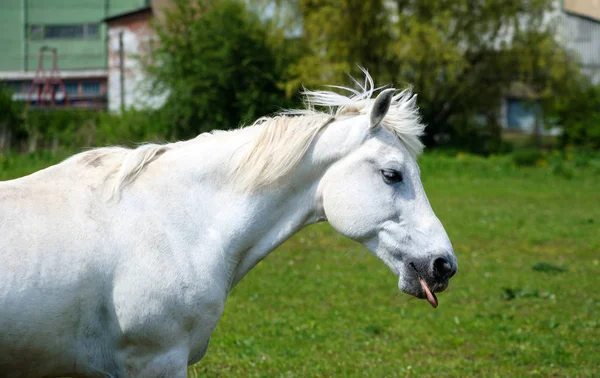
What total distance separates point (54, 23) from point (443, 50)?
26.6m

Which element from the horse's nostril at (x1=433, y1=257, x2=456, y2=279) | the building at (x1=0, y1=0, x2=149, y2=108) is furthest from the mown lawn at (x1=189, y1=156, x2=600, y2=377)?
the building at (x1=0, y1=0, x2=149, y2=108)

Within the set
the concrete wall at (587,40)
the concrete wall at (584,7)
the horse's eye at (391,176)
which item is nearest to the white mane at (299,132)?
the horse's eye at (391,176)

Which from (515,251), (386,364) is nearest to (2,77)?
(515,251)

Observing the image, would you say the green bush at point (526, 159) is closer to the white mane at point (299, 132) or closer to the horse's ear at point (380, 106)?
the white mane at point (299, 132)

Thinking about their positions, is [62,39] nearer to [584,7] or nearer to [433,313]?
[584,7]

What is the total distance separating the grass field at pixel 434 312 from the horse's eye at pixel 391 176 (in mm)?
546

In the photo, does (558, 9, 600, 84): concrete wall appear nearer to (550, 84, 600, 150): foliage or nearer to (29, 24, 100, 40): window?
(550, 84, 600, 150): foliage

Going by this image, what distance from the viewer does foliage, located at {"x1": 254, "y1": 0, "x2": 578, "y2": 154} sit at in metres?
28.1

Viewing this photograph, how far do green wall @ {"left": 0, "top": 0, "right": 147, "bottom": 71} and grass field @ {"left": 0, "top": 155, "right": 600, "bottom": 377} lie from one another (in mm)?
34364

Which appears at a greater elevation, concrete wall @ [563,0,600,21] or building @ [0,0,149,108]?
concrete wall @ [563,0,600,21]

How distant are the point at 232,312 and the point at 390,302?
1869 millimetres

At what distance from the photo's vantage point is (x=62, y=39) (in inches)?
1780

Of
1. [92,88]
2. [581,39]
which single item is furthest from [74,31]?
[581,39]

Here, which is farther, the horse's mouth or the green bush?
the green bush
